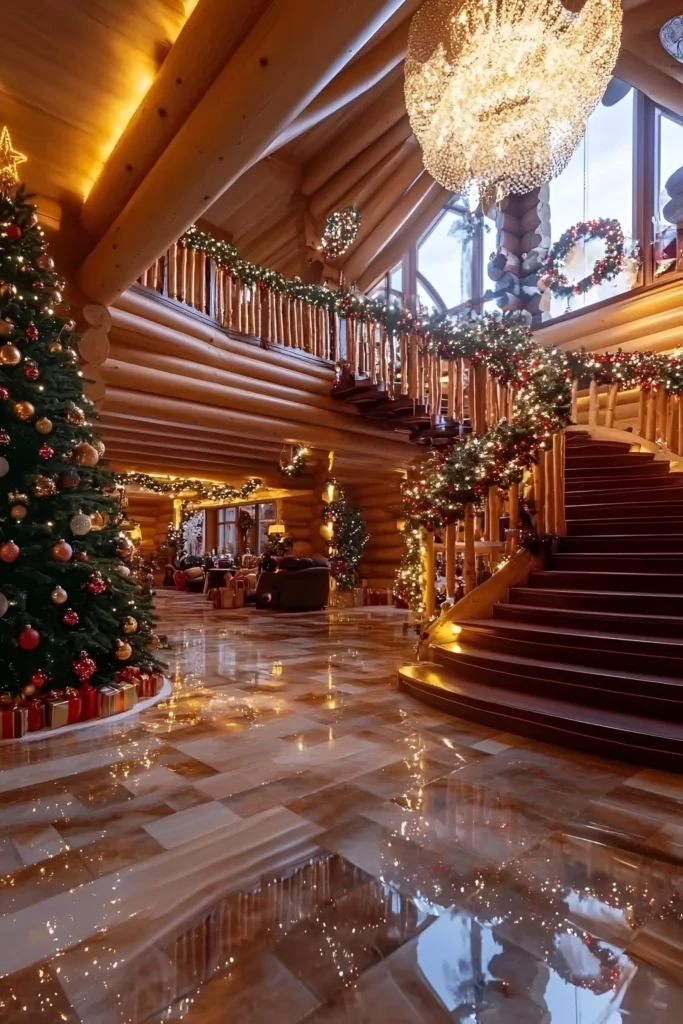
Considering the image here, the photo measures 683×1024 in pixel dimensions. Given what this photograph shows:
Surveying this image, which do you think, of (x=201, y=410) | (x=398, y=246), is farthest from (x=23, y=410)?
(x=398, y=246)

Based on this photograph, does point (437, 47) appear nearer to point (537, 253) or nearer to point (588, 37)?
point (588, 37)

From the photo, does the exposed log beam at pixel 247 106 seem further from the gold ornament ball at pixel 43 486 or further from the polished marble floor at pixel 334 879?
the polished marble floor at pixel 334 879

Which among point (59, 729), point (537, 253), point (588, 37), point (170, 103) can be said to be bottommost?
point (59, 729)

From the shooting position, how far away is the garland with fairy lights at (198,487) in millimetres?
13539

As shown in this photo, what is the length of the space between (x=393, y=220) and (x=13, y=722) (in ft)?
44.2

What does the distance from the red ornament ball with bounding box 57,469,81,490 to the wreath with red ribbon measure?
12139 mm

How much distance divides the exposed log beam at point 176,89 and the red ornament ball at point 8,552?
8.30 feet

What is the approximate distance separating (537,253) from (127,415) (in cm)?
1104

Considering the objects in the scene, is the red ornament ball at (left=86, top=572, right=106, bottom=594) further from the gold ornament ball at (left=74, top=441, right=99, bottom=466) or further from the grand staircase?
the grand staircase

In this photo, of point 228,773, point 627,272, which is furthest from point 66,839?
point 627,272

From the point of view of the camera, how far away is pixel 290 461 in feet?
34.6

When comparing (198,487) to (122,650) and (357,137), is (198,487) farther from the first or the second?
(122,650)

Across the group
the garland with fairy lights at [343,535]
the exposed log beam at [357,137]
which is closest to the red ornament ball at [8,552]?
the garland with fairy lights at [343,535]

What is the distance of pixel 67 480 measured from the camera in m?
3.84
